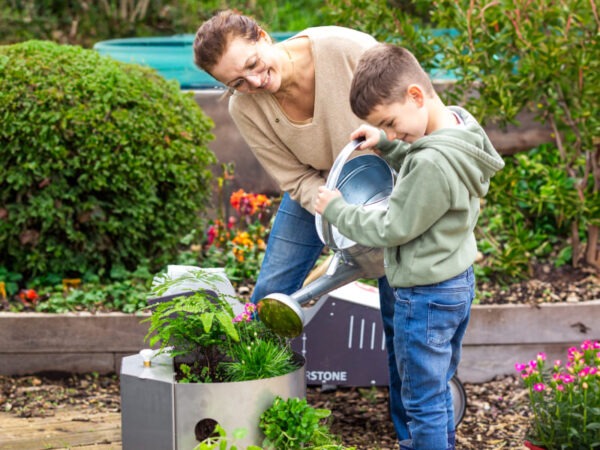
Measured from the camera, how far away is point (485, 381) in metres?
3.81

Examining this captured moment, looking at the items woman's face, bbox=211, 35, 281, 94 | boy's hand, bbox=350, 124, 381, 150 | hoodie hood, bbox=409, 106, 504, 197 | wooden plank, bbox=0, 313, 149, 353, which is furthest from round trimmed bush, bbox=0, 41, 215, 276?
hoodie hood, bbox=409, 106, 504, 197

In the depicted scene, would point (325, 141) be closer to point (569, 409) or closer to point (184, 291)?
point (184, 291)

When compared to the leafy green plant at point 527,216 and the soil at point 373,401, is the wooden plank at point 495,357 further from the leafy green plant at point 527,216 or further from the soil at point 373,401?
the leafy green plant at point 527,216

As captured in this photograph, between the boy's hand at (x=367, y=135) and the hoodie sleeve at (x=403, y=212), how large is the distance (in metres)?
0.20

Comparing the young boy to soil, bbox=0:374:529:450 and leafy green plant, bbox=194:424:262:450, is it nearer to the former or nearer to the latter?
leafy green plant, bbox=194:424:262:450

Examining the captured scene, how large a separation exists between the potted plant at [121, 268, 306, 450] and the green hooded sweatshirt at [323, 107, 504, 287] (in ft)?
1.46

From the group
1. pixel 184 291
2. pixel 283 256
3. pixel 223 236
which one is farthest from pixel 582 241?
pixel 184 291

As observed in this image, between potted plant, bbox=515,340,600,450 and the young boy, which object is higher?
the young boy

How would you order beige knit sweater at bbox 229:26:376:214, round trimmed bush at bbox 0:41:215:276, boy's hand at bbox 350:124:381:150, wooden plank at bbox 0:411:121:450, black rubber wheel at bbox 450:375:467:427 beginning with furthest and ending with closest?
1. round trimmed bush at bbox 0:41:215:276
2. black rubber wheel at bbox 450:375:467:427
3. wooden plank at bbox 0:411:121:450
4. beige knit sweater at bbox 229:26:376:214
5. boy's hand at bbox 350:124:381:150

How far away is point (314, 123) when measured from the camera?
271cm

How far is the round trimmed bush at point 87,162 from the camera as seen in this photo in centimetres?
382

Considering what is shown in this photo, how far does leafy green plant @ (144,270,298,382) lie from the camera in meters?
2.57

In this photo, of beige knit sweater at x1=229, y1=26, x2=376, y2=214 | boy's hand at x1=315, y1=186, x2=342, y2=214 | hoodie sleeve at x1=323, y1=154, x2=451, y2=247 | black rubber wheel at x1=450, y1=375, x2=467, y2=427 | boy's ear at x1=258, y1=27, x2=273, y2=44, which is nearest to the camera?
hoodie sleeve at x1=323, y1=154, x2=451, y2=247

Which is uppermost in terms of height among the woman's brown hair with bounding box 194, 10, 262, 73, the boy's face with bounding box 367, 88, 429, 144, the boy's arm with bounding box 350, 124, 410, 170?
the woman's brown hair with bounding box 194, 10, 262, 73
